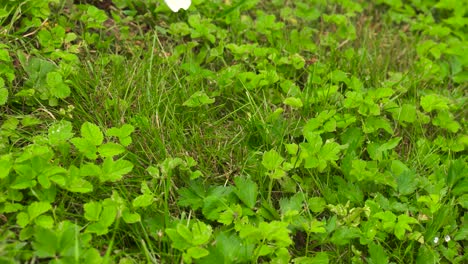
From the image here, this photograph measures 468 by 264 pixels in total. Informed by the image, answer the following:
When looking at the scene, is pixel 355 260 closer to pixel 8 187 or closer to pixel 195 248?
pixel 195 248

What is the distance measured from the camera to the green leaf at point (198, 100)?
2449mm

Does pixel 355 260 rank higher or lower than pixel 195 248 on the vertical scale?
lower

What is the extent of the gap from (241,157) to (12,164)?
0.83 meters

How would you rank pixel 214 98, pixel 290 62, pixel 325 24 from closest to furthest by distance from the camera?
pixel 214 98 → pixel 290 62 → pixel 325 24

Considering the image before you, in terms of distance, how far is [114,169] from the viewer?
2.04 m

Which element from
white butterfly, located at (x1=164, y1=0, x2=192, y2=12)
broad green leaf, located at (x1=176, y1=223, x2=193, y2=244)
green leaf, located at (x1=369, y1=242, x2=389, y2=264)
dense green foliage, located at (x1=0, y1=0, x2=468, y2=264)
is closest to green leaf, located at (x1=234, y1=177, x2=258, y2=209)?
dense green foliage, located at (x1=0, y1=0, x2=468, y2=264)

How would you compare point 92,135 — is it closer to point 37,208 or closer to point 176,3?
point 37,208

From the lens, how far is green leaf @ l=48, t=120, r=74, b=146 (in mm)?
2080

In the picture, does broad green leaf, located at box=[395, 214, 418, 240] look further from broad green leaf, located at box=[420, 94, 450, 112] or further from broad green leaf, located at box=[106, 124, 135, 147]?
broad green leaf, located at box=[106, 124, 135, 147]

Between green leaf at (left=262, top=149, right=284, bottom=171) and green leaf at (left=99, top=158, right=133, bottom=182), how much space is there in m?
0.47

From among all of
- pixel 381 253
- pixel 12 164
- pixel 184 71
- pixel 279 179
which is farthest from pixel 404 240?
pixel 12 164

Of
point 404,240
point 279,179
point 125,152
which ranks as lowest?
point 404,240

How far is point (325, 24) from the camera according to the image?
330 centimetres

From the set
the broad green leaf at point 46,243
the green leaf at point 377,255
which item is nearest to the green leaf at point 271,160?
the green leaf at point 377,255
